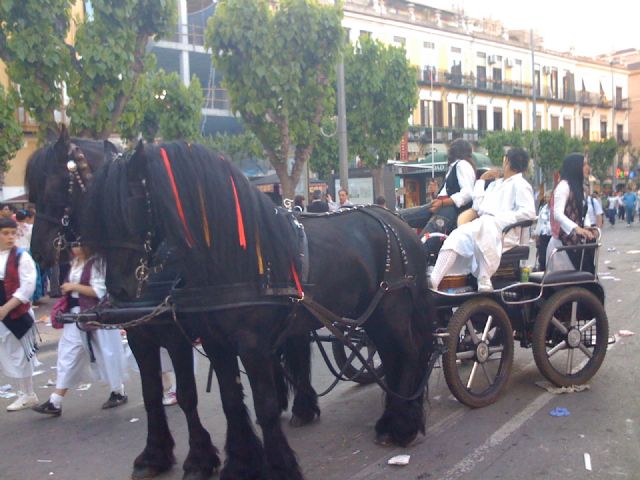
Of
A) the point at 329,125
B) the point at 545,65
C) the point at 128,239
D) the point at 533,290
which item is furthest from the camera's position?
the point at 545,65

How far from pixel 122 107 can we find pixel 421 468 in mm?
9915

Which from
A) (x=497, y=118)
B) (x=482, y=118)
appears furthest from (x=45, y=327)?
(x=497, y=118)

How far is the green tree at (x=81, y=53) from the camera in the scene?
11071 millimetres

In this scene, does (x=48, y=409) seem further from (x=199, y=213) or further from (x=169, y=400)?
(x=199, y=213)

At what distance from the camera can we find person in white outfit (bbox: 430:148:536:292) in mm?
5578

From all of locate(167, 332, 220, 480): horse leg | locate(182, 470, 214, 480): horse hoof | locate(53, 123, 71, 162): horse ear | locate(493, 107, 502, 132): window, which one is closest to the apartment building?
locate(493, 107, 502, 132): window

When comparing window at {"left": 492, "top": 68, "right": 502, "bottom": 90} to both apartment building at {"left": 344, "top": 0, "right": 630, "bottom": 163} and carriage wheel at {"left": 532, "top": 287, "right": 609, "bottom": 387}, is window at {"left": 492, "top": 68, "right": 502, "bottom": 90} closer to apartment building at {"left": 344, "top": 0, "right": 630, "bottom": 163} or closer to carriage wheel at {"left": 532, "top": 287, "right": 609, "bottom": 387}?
apartment building at {"left": 344, "top": 0, "right": 630, "bottom": 163}

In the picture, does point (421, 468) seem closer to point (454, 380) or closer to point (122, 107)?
point (454, 380)

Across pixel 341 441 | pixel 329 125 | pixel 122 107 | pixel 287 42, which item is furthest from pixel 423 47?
pixel 341 441

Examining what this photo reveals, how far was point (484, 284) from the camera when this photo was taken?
5512 mm

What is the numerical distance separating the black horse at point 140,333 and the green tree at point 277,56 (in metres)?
11.4

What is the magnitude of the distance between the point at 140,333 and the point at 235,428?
85 centimetres

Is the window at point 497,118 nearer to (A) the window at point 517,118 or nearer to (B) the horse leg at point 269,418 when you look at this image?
(A) the window at point 517,118

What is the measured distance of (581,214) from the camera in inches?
261
